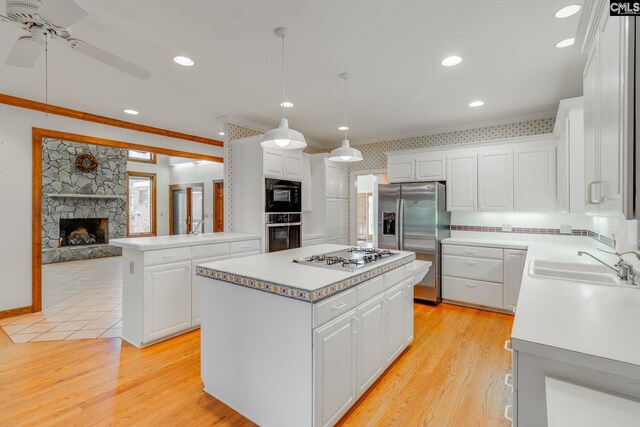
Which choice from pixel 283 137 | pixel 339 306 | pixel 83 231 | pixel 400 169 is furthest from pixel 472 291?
pixel 83 231

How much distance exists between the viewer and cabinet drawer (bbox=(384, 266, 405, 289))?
236cm

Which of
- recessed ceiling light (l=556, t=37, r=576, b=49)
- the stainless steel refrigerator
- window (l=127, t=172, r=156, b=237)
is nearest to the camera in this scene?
recessed ceiling light (l=556, t=37, r=576, b=49)

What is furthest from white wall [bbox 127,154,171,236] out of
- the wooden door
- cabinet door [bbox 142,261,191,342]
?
cabinet door [bbox 142,261,191,342]

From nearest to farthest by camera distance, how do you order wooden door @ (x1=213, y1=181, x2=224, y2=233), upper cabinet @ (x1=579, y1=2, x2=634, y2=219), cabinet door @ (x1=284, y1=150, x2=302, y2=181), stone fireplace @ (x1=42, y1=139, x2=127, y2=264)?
upper cabinet @ (x1=579, y1=2, x2=634, y2=219)
cabinet door @ (x1=284, y1=150, x2=302, y2=181)
stone fireplace @ (x1=42, y1=139, x2=127, y2=264)
wooden door @ (x1=213, y1=181, x2=224, y2=233)

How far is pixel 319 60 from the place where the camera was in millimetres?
2602

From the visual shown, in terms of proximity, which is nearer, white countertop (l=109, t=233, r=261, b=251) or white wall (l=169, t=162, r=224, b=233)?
white countertop (l=109, t=233, r=261, b=251)

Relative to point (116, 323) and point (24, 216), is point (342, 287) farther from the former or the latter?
point (24, 216)

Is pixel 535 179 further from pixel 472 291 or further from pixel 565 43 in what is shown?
pixel 565 43

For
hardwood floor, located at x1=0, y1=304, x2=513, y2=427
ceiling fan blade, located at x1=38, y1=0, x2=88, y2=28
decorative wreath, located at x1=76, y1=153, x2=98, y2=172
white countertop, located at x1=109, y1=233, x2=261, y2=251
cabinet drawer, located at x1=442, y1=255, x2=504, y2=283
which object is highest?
decorative wreath, located at x1=76, y1=153, x2=98, y2=172

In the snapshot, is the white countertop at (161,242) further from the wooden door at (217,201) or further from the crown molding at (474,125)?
the wooden door at (217,201)

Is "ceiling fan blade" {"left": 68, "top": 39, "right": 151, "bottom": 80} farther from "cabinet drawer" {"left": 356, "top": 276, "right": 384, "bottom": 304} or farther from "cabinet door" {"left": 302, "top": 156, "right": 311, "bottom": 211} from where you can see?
"cabinet door" {"left": 302, "top": 156, "right": 311, "bottom": 211}

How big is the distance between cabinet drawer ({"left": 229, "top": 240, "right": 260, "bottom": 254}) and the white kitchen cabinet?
49.1 inches

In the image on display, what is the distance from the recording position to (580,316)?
4.05 feet

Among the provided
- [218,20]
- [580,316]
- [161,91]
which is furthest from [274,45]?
[580,316]
